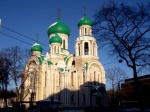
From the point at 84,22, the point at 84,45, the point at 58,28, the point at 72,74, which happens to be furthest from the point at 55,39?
the point at 72,74

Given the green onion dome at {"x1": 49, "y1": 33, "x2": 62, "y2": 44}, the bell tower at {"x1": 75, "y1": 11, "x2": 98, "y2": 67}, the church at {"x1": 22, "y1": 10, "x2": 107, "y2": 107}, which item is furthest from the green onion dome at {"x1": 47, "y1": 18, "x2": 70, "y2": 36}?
the bell tower at {"x1": 75, "y1": 11, "x2": 98, "y2": 67}

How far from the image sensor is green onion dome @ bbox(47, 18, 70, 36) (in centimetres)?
4406

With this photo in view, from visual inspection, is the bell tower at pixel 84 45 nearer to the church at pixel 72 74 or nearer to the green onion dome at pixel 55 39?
the church at pixel 72 74

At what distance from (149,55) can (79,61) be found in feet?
71.9

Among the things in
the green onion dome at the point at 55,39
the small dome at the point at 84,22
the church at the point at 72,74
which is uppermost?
the small dome at the point at 84,22

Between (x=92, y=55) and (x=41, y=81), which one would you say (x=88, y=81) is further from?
(x=41, y=81)

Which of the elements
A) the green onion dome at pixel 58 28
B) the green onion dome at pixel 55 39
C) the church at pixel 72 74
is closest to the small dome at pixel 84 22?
the church at pixel 72 74

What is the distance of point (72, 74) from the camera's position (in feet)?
129

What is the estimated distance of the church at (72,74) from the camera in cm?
3684

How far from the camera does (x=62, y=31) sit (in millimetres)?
44406

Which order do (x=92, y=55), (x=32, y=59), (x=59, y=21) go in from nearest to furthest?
(x=92, y=55), (x=32, y=59), (x=59, y=21)

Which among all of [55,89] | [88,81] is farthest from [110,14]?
[55,89]

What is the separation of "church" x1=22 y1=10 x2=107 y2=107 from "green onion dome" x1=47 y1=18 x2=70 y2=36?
62.4 inches

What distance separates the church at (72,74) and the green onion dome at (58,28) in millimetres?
1584
